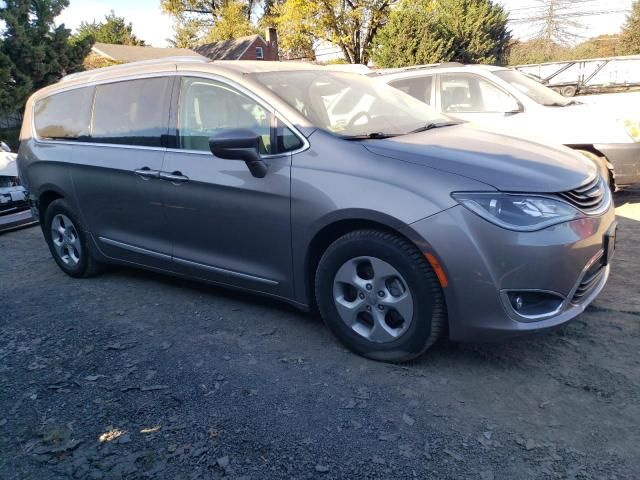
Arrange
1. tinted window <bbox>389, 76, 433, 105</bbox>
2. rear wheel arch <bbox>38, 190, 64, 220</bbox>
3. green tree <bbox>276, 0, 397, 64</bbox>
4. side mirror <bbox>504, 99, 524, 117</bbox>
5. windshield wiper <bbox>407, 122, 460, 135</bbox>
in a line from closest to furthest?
1. windshield wiper <bbox>407, 122, 460, 135</bbox>
2. rear wheel arch <bbox>38, 190, 64, 220</bbox>
3. side mirror <bbox>504, 99, 524, 117</bbox>
4. tinted window <bbox>389, 76, 433, 105</bbox>
5. green tree <bbox>276, 0, 397, 64</bbox>

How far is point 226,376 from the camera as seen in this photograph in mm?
3027

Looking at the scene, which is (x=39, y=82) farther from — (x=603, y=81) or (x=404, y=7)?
(x=603, y=81)

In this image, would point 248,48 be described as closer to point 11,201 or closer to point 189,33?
point 189,33

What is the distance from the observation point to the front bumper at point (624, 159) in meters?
5.83

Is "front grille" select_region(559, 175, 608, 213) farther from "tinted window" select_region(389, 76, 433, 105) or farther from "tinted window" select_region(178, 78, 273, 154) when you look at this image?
"tinted window" select_region(389, 76, 433, 105)

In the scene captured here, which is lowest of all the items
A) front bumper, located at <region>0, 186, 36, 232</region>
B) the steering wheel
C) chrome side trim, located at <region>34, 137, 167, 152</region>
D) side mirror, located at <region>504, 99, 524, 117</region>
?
front bumper, located at <region>0, 186, 36, 232</region>

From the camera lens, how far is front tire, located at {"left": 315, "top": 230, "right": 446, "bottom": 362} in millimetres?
2783

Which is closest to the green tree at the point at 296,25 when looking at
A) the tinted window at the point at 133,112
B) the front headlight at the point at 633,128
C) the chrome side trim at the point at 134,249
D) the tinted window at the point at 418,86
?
the tinted window at the point at 418,86

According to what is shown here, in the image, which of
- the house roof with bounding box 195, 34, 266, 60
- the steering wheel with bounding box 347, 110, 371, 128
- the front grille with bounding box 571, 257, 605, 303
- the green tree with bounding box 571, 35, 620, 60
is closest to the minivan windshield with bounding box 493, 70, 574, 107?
the steering wheel with bounding box 347, 110, 371, 128

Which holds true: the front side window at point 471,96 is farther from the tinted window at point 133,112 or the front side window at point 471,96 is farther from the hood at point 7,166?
the hood at point 7,166

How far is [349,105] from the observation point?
3.68 m

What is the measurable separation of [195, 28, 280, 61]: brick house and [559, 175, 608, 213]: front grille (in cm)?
3957

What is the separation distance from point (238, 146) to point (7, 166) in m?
5.52

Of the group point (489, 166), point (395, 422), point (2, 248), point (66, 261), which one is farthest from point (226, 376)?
point (2, 248)
